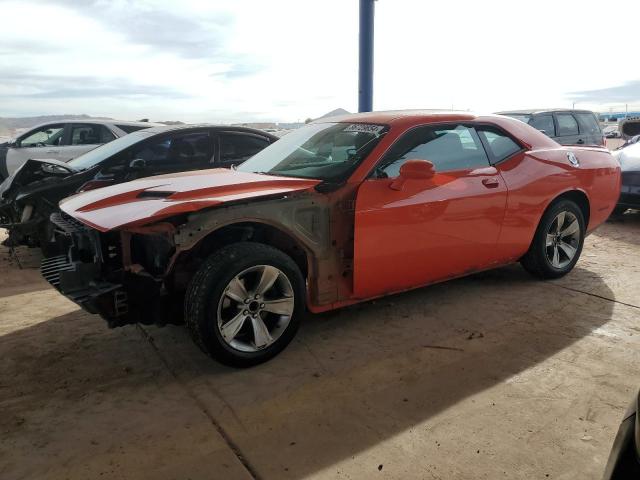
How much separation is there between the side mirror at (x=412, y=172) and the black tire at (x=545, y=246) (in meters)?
1.57

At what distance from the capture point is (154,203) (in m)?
2.96

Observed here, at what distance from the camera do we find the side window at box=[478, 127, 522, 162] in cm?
410

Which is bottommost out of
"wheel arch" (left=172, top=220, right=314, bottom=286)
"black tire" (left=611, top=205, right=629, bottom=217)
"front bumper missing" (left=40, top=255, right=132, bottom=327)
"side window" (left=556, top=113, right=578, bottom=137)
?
"black tire" (left=611, top=205, right=629, bottom=217)

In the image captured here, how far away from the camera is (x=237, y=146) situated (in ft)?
20.9

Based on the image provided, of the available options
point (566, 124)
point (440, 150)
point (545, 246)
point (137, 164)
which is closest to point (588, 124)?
point (566, 124)

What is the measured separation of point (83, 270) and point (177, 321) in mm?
632

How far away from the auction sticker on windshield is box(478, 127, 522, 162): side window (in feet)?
3.14

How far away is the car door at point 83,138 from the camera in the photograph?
8.85 m

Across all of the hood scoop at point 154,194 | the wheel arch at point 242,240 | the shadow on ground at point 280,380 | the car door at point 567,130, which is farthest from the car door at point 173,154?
the car door at point 567,130

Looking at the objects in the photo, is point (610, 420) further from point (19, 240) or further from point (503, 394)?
point (19, 240)

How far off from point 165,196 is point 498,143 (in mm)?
2712

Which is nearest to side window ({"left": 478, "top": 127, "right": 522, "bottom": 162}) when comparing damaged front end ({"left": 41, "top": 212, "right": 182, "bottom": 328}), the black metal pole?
damaged front end ({"left": 41, "top": 212, "right": 182, "bottom": 328})

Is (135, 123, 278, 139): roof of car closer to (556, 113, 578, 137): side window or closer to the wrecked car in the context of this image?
the wrecked car

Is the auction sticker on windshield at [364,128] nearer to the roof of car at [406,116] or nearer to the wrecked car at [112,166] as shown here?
the roof of car at [406,116]
